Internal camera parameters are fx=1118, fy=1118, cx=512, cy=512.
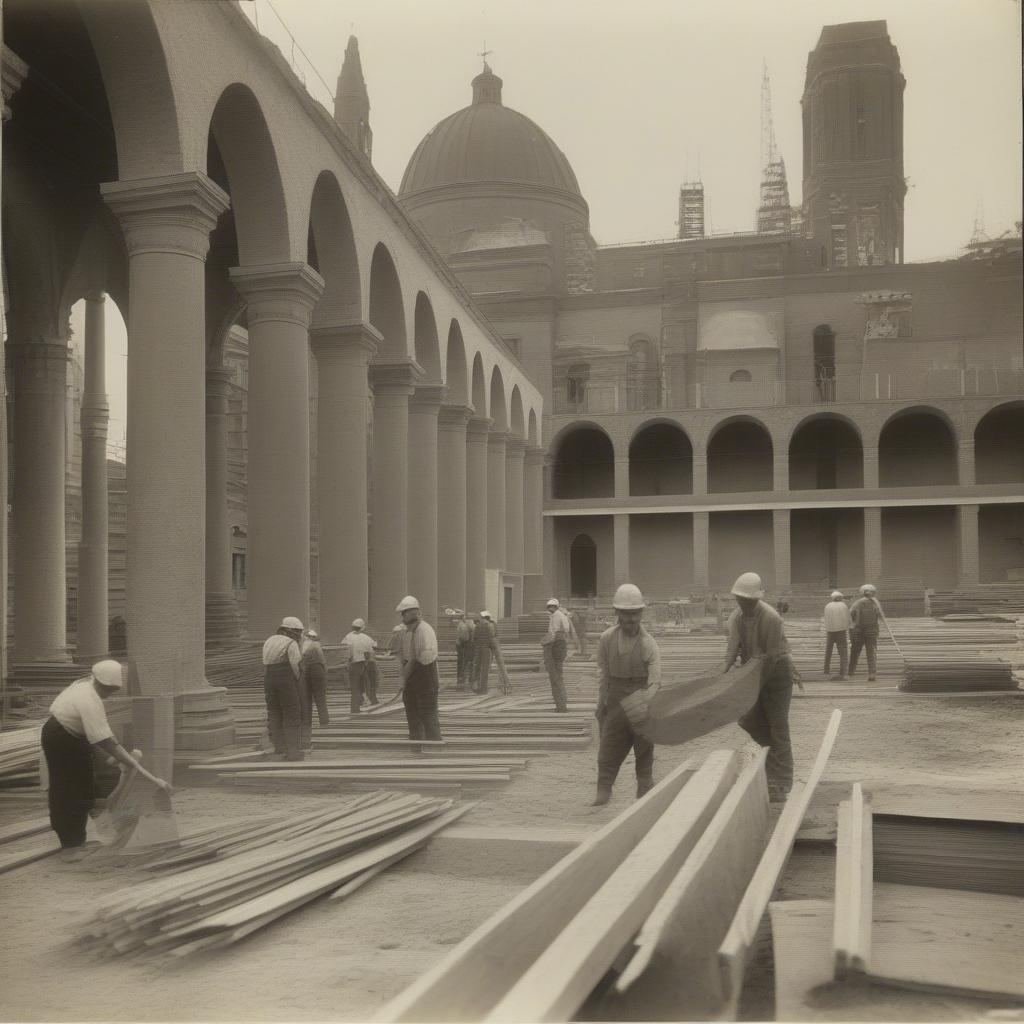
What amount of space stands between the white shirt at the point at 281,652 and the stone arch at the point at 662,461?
37.1 metres

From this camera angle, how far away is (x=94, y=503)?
2064 cm

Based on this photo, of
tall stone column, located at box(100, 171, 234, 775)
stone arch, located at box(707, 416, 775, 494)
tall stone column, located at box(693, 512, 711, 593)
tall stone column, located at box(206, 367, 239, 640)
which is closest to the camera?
tall stone column, located at box(100, 171, 234, 775)

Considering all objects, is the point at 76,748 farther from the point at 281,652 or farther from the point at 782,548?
the point at 782,548

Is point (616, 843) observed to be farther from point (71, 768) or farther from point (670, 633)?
point (670, 633)

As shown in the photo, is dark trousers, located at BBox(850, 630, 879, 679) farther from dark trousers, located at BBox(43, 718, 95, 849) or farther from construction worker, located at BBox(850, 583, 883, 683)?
dark trousers, located at BBox(43, 718, 95, 849)

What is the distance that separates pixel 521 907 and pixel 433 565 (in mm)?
19619

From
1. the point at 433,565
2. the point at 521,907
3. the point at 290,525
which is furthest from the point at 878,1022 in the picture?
the point at 433,565

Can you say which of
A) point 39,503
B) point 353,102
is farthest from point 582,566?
point 39,503

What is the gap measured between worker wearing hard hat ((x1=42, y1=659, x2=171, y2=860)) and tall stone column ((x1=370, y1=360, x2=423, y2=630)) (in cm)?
1377

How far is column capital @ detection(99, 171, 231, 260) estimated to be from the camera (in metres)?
10.8

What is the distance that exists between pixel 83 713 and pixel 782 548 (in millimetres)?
37403

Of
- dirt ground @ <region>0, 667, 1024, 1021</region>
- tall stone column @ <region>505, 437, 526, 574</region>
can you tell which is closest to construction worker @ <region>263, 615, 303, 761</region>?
dirt ground @ <region>0, 667, 1024, 1021</region>

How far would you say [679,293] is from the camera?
48688 millimetres

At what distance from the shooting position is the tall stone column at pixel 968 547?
1580 inches
